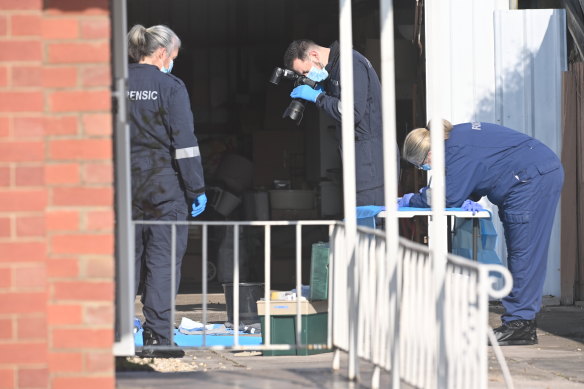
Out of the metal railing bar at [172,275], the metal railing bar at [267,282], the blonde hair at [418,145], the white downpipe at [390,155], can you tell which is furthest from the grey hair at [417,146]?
the white downpipe at [390,155]

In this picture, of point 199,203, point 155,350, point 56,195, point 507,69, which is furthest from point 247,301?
point 56,195

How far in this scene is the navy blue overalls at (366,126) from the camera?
7.62m

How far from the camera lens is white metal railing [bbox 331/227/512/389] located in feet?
13.7

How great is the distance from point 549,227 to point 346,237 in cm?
230

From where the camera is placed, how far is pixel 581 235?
945cm

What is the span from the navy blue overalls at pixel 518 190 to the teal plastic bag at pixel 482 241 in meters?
0.38

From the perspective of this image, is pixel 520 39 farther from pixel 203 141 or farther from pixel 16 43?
pixel 16 43

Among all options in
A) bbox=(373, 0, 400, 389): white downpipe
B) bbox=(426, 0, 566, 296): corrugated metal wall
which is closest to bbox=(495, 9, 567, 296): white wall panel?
bbox=(426, 0, 566, 296): corrugated metal wall

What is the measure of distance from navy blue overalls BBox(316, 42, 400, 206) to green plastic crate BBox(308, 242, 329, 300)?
713mm

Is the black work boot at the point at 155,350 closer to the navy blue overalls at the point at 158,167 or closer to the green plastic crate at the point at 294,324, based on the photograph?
the navy blue overalls at the point at 158,167

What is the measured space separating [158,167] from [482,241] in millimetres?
2270

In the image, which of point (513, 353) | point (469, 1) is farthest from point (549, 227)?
point (469, 1)

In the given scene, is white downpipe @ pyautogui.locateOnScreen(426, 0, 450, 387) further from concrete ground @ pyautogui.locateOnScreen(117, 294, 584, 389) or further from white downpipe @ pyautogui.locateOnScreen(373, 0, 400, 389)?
concrete ground @ pyautogui.locateOnScreen(117, 294, 584, 389)

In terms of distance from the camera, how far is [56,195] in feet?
14.4
